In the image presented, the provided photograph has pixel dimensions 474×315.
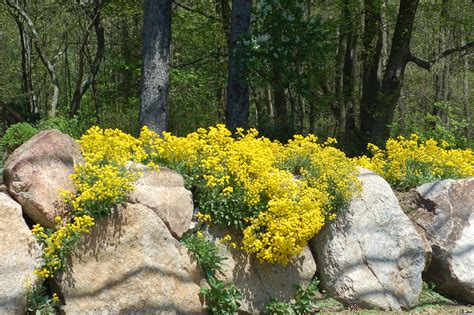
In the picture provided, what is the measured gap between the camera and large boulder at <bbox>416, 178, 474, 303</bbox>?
21.0 ft

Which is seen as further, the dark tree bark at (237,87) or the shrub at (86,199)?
the dark tree bark at (237,87)

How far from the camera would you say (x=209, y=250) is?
521cm

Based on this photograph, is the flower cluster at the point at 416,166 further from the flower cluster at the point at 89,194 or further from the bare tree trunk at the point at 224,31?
the bare tree trunk at the point at 224,31

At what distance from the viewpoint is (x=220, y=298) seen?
16.6ft

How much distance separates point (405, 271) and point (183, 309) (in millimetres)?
2618

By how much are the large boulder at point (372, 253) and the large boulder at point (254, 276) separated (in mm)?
459

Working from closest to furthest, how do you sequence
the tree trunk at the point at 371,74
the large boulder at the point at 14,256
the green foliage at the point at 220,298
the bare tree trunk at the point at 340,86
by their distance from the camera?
the large boulder at the point at 14,256 → the green foliage at the point at 220,298 → the tree trunk at the point at 371,74 → the bare tree trunk at the point at 340,86

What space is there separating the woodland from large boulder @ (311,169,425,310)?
4027 millimetres

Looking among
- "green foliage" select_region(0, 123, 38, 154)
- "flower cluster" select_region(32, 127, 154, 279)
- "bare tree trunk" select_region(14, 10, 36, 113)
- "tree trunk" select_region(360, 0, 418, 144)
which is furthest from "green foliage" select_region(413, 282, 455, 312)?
"bare tree trunk" select_region(14, 10, 36, 113)

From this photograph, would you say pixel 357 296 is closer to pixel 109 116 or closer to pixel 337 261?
pixel 337 261

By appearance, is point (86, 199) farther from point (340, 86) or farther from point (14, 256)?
point (340, 86)

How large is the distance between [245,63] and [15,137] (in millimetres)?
4183

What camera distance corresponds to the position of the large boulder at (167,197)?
16.7ft

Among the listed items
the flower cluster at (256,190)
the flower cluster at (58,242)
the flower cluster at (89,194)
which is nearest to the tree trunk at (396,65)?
the flower cluster at (256,190)
